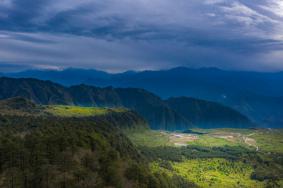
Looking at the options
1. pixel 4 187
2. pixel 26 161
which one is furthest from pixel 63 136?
pixel 4 187

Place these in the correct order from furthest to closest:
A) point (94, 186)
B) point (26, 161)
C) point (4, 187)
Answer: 1. point (26, 161)
2. point (94, 186)
3. point (4, 187)

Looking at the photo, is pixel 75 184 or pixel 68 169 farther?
pixel 68 169

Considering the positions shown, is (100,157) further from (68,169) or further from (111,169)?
(68,169)

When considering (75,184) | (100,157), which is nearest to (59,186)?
(75,184)

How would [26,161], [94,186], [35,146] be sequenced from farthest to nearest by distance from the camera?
[35,146], [26,161], [94,186]

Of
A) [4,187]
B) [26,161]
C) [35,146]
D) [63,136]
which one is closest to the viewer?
[4,187]

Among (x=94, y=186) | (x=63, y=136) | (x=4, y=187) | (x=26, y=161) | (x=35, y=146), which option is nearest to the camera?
(x=4, y=187)

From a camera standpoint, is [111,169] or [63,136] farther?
[63,136]

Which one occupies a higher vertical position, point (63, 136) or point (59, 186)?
point (63, 136)

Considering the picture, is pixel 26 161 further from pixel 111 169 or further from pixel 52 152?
pixel 111 169
